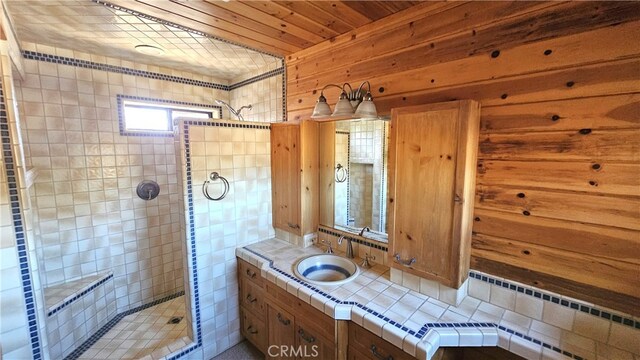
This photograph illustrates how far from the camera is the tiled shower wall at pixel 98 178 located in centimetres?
214

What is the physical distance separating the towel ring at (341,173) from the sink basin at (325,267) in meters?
0.59

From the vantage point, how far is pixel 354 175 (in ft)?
6.60

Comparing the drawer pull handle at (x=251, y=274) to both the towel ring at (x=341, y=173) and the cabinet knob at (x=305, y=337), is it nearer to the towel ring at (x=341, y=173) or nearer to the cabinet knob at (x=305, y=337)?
the cabinet knob at (x=305, y=337)

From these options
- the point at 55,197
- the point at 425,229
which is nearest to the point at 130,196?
the point at 55,197

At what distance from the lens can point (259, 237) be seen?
2268 mm

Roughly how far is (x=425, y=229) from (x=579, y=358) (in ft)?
2.36

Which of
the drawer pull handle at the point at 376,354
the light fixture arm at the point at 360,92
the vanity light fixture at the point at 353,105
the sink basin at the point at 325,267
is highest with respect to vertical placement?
the light fixture arm at the point at 360,92

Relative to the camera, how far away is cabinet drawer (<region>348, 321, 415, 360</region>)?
1.19 metres

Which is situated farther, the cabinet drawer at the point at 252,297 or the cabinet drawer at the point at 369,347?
the cabinet drawer at the point at 252,297

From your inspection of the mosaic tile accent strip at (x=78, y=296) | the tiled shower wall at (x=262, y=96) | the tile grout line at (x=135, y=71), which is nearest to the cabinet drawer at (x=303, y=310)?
the tiled shower wall at (x=262, y=96)

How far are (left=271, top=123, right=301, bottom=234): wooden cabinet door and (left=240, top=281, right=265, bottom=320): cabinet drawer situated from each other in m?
0.51

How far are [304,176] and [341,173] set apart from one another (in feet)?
0.96

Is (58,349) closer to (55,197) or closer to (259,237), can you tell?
(55,197)

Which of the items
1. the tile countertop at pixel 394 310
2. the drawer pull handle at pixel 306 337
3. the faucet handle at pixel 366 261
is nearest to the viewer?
the tile countertop at pixel 394 310
